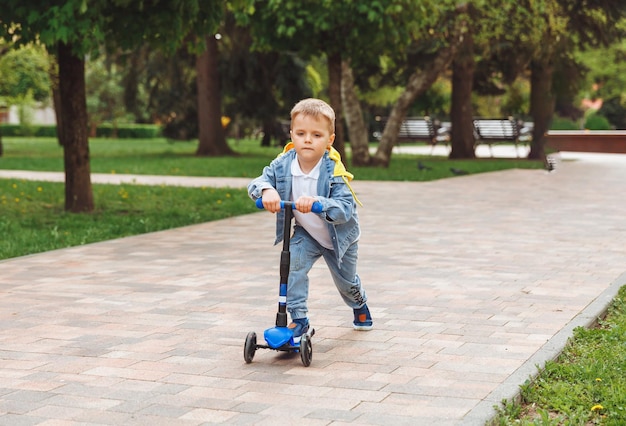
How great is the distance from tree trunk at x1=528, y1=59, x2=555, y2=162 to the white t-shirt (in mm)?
23225

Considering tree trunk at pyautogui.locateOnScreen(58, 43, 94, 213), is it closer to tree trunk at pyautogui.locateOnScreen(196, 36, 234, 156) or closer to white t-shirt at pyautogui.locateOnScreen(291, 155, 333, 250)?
white t-shirt at pyautogui.locateOnScreen(291, 155, 333, 250)

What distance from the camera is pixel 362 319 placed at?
635 cm

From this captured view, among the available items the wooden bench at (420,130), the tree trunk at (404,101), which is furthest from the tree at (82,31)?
the wooden bench at (420,130)

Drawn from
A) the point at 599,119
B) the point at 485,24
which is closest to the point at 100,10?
the point at 485,24

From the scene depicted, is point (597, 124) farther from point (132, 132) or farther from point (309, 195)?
point (309, 195)

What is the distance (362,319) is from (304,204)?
1.29 meters

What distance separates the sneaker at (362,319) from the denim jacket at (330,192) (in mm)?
617

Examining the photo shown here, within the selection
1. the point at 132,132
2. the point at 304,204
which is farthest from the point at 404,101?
the point at 132,132

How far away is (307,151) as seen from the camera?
5574 mm

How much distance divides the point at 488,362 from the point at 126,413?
1968 mm

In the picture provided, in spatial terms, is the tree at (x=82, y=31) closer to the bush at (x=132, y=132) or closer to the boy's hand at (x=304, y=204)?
the boy's hand at (x=304, y=204)

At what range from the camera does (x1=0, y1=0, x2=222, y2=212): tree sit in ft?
36.1

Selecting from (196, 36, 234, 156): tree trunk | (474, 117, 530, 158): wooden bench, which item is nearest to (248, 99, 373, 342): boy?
(196, 36, 234, 156): tree trunk

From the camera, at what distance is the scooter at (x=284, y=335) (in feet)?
17.8
